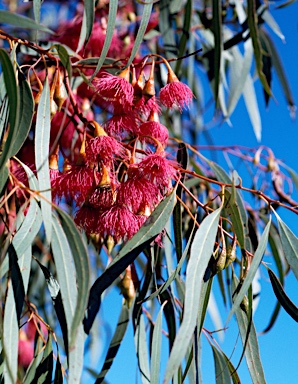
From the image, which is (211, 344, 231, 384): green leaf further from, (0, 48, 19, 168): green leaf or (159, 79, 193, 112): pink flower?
(0, 48, 19, 168): green leaf

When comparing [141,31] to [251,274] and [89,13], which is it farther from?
[251,274]

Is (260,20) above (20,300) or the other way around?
above

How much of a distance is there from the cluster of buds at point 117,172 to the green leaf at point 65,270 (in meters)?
0.09

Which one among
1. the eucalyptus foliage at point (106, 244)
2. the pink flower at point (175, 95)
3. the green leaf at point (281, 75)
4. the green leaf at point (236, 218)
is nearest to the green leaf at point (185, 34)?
the eucalyptus foliage at point (106, 244)

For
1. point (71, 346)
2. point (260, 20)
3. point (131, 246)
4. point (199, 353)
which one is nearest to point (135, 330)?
point (199, 353)

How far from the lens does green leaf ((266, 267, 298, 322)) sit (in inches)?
41.3

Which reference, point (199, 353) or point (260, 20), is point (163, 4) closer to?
point (260, 20)

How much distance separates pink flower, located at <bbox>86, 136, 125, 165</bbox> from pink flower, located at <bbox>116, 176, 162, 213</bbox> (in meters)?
0.05

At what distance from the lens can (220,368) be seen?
1.14 m

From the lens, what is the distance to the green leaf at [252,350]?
1036 mm

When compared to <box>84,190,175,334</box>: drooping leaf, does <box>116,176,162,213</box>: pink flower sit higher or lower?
higher

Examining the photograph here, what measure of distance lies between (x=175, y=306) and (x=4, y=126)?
46 centimetres

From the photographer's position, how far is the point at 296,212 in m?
1.06

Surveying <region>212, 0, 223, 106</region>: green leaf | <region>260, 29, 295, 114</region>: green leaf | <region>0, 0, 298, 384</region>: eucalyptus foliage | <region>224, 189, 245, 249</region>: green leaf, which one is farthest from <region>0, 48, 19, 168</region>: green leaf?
<region>260, 29, 295, 114</region>: green leaf
